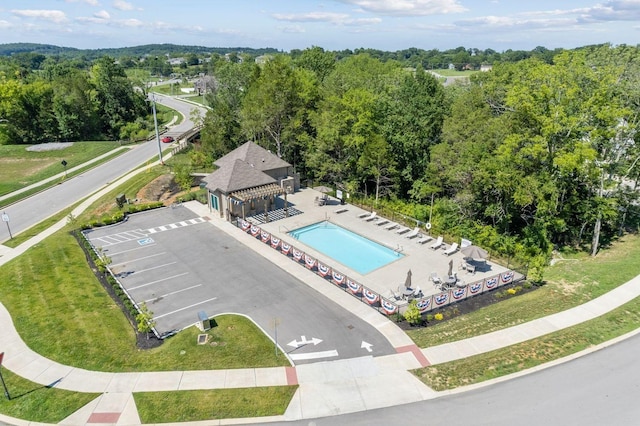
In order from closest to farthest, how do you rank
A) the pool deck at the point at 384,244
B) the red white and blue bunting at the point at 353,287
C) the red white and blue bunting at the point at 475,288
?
1. the red white and blue bunting at the point at 475,288
2. the red white and blue bunting at the point at 353,287
3. the pool deck at the point at 384,244

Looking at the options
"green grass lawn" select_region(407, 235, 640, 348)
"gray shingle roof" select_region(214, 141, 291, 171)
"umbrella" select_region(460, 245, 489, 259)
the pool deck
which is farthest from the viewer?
"gray shingle roof" select_region(214, 141, 291, 171)

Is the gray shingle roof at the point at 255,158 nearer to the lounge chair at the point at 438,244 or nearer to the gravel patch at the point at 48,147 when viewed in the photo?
the lounge chair at the point at 438,244

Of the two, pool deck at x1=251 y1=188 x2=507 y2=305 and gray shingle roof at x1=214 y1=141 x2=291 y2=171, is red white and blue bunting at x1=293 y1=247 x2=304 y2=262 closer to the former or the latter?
pool deck at x1=251 y1=188 x2=507 y2=305

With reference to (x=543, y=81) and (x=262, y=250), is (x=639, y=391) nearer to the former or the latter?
(x=543, y=81)

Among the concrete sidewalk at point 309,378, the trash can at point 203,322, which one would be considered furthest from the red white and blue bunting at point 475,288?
the trash can at point 203,322

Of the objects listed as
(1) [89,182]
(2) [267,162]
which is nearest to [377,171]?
(2) [267,162]

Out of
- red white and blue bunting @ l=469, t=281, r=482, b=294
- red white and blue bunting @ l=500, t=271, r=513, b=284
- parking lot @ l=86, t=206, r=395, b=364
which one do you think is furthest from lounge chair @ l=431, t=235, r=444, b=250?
parking lot @ l=86, t=206, r=395, b=364

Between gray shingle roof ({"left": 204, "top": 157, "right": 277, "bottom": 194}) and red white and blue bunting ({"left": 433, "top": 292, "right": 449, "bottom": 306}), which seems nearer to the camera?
red white and blue bunting ({"left": 433, "top": 292, "right": 449, "bottom": 306})
